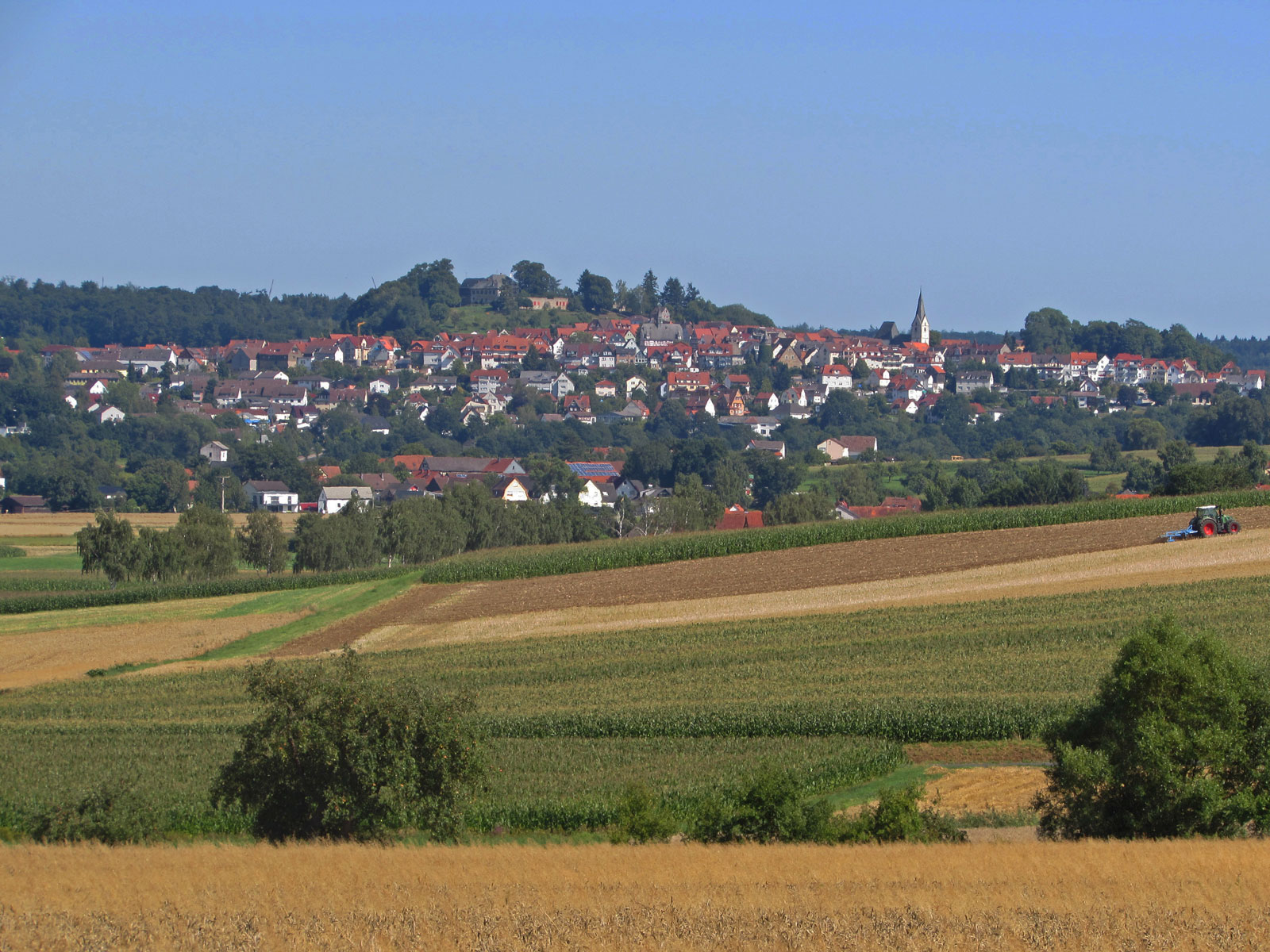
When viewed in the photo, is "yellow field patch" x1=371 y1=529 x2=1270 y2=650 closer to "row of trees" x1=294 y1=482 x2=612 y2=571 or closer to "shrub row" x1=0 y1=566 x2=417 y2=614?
"shrub row" x1=0 y1=566 x2=417 y2=614

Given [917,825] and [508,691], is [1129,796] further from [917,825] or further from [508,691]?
[508,691]

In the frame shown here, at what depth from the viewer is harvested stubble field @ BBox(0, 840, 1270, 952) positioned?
46.9 ft

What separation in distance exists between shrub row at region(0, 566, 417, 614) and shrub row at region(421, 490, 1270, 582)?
3267 millimetres

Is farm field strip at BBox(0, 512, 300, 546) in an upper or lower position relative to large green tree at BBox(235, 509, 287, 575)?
lower

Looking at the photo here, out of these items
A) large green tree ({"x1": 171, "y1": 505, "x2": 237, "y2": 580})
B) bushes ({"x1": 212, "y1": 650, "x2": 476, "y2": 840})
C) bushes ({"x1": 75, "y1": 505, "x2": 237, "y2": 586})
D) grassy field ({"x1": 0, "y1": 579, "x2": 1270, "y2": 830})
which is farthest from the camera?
large green tree ({"x1": 171, "y1": 505, "x2": 237, "y2": 580})

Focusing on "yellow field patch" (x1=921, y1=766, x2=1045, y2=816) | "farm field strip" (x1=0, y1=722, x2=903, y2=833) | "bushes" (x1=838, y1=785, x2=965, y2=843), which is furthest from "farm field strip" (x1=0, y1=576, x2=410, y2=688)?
"bushes" (x1=838, y1=785, x2=965, y2=843)

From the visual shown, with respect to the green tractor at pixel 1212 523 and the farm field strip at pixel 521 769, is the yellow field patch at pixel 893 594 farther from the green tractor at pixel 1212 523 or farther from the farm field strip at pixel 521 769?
the farm field strip at pixel 521 769

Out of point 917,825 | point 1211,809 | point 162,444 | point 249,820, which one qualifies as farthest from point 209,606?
point 162,444

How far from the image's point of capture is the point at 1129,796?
752 inches

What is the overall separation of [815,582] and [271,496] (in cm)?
7941

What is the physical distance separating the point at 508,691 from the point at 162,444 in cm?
12842

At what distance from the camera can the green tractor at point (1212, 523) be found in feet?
152

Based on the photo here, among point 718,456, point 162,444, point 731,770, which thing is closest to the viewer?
point 731,770

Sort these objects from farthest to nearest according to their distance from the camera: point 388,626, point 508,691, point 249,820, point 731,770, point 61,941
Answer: point 388,626 < point 508,691 < point 731,770 < point 249,820 < point 61,941
